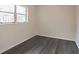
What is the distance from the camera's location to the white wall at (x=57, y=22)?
5.44 meters

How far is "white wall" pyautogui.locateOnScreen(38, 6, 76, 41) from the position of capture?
17.8 ft

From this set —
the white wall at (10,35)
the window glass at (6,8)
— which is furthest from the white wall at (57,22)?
the window glass at (6,8)

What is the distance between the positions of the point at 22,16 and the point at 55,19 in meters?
1.84

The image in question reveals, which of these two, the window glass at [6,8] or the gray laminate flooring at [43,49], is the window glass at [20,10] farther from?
the gray laminate flooring at [43,49]

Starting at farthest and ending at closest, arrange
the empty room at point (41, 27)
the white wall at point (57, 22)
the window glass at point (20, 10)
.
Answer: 1. the white wall at point (57, 22)
2. the window glass at point (20, 10)
3. the empty room at point (41, 27)

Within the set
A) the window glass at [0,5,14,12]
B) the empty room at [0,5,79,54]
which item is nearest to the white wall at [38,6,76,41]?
the empty room at [0,5,79,54]

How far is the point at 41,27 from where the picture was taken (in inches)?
248

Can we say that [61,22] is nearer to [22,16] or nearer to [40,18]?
[40,18]

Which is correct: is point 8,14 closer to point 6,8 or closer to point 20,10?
point 6,8

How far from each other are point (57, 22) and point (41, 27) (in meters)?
0.95

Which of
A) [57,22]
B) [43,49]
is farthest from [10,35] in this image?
[57,22]

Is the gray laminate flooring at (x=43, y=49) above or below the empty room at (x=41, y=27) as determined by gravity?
below

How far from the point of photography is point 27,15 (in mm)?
5078
